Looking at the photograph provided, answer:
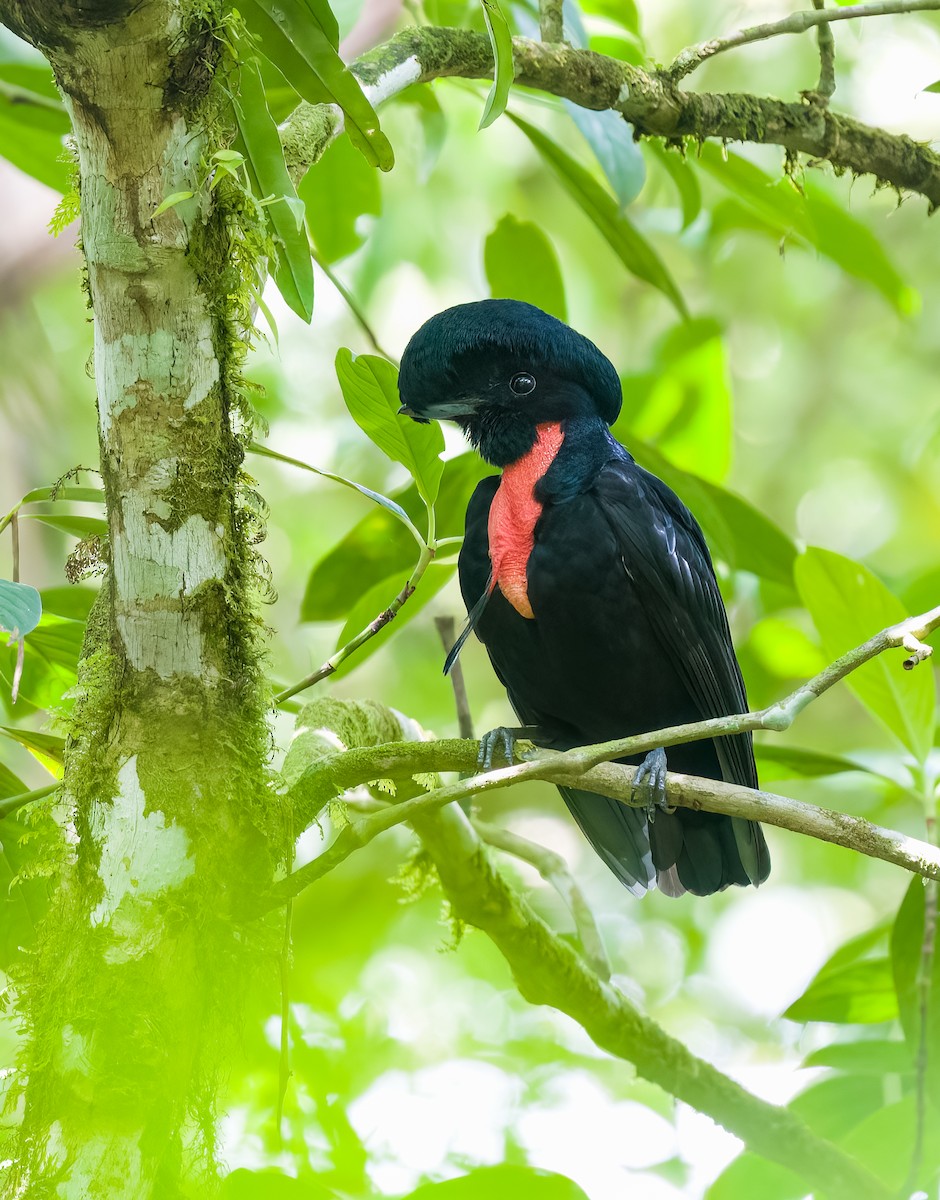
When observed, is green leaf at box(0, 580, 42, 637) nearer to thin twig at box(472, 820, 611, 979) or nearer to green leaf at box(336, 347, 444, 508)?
green leaf at box(336, 347, 444, 508)

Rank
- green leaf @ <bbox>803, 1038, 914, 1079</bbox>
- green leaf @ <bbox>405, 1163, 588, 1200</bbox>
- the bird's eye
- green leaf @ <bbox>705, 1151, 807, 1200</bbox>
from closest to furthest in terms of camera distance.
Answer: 1. green leaf @ <bbox>405, 1163, 588, 1200</bbox>
2. green leaf @ <bbox>705, 1151, 807, 1200</bbox>
3. the bird's eye
4. green leaf @ <bbox>803, 1038, 914, 1079</bbox>

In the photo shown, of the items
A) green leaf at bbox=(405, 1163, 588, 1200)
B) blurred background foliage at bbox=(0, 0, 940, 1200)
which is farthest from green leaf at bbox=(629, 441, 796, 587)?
green leaf at bbox=(405, 1163, 588, 1200)

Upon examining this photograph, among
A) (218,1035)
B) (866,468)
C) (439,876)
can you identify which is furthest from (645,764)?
(866,468)

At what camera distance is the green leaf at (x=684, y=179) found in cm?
303

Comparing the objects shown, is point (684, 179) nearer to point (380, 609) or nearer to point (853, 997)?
point (380, 609)

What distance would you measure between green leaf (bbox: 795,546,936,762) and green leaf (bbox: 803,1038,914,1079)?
0.72 m

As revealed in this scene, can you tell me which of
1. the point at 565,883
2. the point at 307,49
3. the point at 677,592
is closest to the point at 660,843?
the point at 565,883

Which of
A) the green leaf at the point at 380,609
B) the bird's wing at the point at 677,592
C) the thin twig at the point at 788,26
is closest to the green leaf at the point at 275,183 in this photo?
the green leaf at the point at 380,609

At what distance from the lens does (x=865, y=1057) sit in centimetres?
266

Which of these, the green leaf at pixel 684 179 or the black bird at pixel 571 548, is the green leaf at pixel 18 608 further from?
the green leaf at pixel 684 179

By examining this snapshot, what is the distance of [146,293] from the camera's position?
151cm

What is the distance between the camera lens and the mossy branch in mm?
2168

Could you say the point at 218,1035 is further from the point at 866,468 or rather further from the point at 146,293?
the point at 866,468

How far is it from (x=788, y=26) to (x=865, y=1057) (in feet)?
7.61
